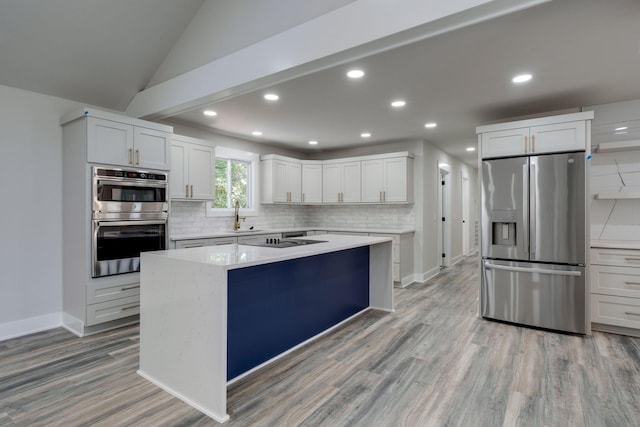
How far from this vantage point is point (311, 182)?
21.1 feet

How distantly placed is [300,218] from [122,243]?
379 cm

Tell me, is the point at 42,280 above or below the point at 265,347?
above

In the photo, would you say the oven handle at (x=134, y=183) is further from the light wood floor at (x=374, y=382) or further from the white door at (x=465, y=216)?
the white door at (x=465, y=216)

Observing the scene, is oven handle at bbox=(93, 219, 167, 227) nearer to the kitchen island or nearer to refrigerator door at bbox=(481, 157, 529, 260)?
the kitchen island

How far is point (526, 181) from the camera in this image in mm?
3598

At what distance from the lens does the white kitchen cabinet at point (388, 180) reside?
18.4ft

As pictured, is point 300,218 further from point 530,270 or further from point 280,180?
point 530,270

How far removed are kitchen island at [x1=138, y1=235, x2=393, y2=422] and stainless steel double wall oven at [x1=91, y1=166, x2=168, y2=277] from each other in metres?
1.19

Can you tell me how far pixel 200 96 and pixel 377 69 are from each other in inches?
68.0

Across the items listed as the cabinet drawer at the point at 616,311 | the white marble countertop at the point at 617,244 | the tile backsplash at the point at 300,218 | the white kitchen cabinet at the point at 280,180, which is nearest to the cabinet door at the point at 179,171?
the tile backsplash at the point at 300,218

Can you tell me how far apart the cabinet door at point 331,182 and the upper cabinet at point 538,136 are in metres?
2.84

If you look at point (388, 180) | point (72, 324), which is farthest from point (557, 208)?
point (72, 324)

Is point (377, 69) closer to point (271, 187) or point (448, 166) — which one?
point (271, 187)

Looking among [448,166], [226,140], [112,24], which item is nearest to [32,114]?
[112,24]
